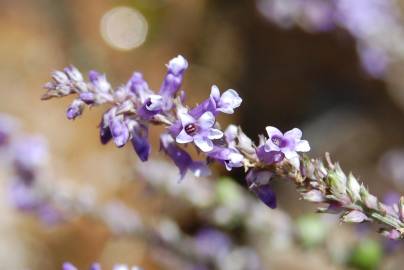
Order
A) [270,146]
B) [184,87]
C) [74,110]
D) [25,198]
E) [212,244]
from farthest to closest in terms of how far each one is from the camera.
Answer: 1. [184,87]
2. [212,244]
3. [25,198]
4. [74,110]
5. [270,146]

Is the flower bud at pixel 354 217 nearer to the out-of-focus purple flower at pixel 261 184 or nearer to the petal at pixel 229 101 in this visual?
the out-of-focus purple flower at pixel 261 184

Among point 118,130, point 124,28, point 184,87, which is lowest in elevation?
point 118,130

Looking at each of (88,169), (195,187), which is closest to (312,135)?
(88,169)

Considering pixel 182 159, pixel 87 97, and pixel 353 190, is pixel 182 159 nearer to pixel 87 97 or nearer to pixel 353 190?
pixel 87 97

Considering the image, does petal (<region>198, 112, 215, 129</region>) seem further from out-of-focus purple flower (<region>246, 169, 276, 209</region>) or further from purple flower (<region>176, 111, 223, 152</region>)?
out-of-focus purple flower (<region>246, 169, 276, 209</region>)

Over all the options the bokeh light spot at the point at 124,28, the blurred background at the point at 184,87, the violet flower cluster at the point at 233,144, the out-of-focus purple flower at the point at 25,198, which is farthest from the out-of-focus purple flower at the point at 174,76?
the bokeh light spot at the point at 124,28

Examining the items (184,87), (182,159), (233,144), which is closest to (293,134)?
(233,144)
